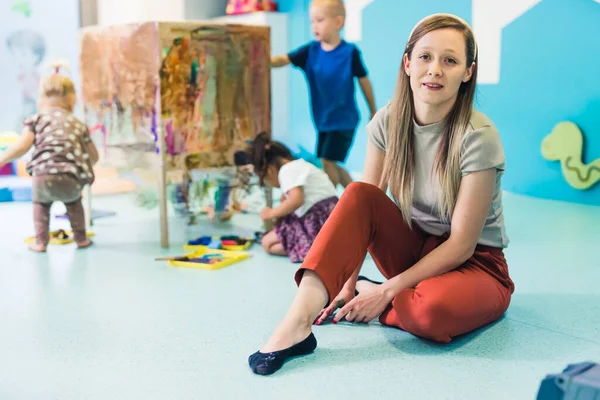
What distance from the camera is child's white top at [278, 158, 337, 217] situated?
2539mm

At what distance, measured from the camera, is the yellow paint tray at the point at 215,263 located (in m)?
2.38

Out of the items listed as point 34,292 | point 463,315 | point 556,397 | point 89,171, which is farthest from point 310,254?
point 89,171

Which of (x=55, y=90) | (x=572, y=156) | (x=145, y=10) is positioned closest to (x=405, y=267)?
(x=55, y=90)

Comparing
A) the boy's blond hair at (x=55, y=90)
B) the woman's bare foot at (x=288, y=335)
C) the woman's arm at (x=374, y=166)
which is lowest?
the woman's bare foot at (x=288, y=335)

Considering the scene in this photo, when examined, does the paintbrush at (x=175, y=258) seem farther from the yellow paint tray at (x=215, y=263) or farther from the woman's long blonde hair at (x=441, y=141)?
the woman's long blonde hair at (x=441, y=141)

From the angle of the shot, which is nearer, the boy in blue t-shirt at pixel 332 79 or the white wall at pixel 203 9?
the boy in blue t-shirt at pixel 332 79

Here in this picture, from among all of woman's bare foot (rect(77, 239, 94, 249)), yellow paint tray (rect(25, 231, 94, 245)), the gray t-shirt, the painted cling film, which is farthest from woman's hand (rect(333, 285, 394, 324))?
yellow paint tray (rect(25, 231, 94, 245))

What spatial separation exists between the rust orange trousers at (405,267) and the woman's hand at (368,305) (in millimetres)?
29

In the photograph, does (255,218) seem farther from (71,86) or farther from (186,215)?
(71,86)

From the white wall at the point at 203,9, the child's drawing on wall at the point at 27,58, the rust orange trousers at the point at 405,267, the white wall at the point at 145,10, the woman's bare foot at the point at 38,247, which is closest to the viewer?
the rust orange trousers at the point at 405,267

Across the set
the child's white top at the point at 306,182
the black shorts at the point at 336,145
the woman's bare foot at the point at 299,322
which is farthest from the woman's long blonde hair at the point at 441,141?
the black shorts at the point at 336,145

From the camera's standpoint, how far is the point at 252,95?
2.94 m

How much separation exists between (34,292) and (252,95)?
126 cm

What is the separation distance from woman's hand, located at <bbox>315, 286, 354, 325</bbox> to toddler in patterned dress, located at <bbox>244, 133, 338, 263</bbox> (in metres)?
0.68
